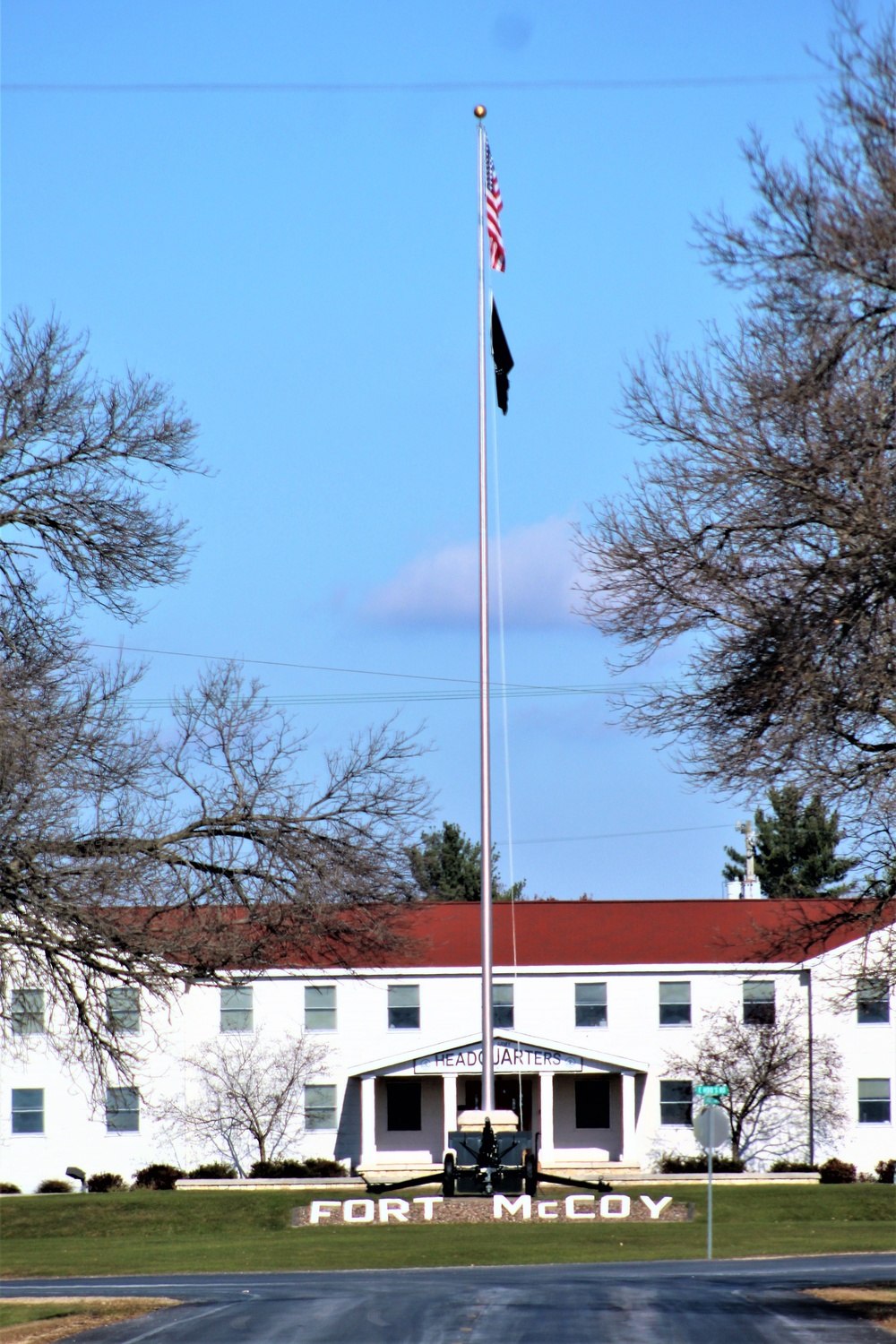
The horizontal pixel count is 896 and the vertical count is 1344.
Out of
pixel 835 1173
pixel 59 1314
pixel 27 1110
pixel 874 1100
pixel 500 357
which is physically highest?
pixel 500 357

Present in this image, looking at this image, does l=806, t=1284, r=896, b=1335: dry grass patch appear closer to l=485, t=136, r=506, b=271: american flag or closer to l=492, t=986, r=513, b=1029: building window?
l=485, t=136, r=506, b=271: american flag

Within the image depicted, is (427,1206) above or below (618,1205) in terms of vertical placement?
above

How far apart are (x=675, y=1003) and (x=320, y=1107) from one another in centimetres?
1054

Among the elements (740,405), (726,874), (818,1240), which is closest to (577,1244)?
(818,1240)

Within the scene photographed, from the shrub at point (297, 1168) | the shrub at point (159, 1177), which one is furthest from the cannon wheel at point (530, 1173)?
the shrub at point (159, 1177)

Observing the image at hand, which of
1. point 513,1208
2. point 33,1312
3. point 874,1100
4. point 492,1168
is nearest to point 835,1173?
point 874,1100

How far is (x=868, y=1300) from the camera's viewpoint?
20.1m

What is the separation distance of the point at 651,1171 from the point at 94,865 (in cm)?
3425

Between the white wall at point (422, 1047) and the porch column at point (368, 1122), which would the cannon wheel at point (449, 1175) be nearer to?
the white wall at point (422, 1047)

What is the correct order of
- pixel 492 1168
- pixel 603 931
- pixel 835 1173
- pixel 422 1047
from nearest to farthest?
1. pixel 492 1168
2. pixel 835 1173
3. pixel 422 1047
4. pixel 603 931

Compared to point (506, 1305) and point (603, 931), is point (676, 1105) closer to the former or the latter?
point (603, 931)

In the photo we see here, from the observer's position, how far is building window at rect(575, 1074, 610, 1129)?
48.3m

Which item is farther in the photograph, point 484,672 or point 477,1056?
point 477,1056

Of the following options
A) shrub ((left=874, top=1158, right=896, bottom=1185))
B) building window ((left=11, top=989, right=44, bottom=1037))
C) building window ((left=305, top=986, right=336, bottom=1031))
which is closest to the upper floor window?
building window ((left=305, top=986, right=336, bottom=1031))
